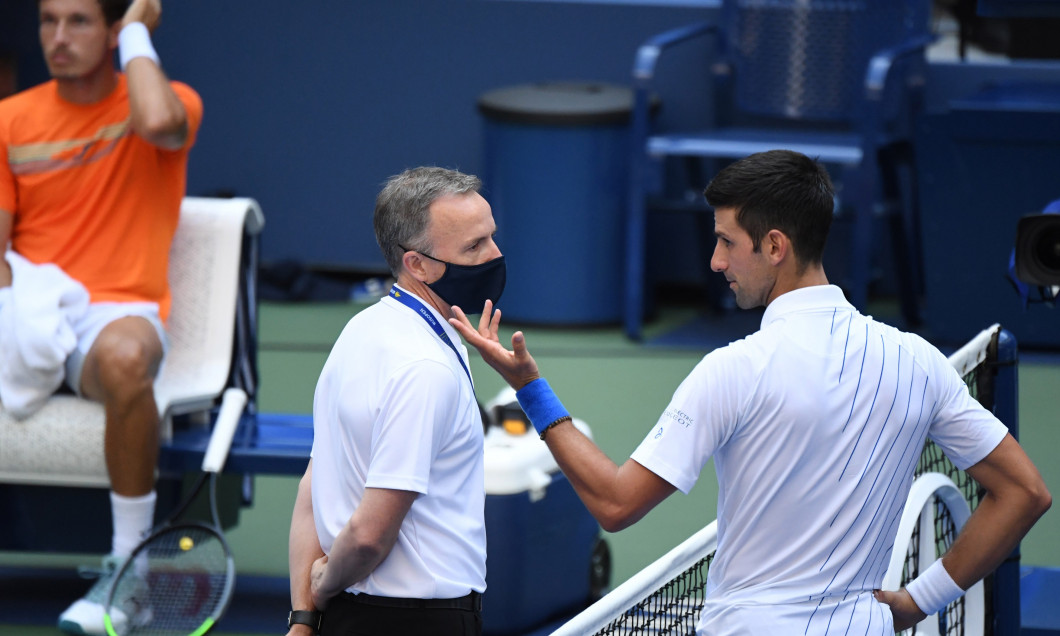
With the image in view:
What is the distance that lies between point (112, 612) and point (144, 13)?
200 centimetres

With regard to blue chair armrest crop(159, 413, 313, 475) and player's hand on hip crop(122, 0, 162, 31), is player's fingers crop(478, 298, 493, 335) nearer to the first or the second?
blue chair armrest crop(159, 413, 313, 475)

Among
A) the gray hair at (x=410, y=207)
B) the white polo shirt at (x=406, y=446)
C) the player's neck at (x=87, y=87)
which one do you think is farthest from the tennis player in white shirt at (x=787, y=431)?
the player's neck at (x=87, y=87)

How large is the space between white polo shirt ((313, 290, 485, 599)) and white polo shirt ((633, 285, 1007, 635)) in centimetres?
35

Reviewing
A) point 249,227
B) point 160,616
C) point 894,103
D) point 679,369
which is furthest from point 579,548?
point 894,103

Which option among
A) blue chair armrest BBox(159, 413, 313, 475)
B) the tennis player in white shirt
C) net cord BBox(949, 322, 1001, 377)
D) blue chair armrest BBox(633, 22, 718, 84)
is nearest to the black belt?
the tennis player in white shirt

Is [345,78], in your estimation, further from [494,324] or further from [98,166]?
[494,324]

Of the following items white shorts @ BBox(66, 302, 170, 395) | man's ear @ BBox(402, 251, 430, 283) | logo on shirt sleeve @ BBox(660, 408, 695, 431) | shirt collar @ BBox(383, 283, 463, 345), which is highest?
man's ear @ BBox(402, 251, 430, 283)

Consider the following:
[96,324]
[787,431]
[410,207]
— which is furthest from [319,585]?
[96,324]

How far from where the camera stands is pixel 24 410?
429cm

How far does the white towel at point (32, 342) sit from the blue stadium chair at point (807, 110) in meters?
3.63

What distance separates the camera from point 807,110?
7848 mm

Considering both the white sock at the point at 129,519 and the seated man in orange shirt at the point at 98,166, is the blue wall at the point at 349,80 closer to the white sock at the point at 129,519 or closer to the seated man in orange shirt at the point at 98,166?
the seated man in orange shirt at the point at 98,166

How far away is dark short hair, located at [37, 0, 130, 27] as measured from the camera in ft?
15.4

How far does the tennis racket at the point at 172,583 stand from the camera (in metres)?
4.11
